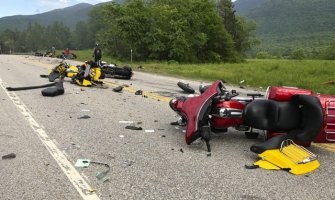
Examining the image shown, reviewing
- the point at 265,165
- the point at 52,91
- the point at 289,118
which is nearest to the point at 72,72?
the point at 52,91

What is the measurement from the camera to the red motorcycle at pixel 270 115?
5195mm

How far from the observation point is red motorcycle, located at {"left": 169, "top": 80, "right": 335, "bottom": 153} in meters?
5.20

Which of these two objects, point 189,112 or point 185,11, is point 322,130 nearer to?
point 189,112

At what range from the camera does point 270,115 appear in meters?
5.52

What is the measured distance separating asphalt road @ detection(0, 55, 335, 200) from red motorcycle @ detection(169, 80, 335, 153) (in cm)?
29

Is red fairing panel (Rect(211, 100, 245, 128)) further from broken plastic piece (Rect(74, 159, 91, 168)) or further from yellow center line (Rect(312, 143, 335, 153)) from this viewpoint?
broken plastic piece (Rect(74, 159, 91, 168))

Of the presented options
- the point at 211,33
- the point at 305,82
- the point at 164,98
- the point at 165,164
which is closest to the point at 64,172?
the point at 165,164

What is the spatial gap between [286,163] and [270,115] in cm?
90

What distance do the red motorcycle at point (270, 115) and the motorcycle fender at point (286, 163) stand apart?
0.12 metres

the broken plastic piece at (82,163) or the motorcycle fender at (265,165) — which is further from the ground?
the motorcycle fender at (265,165)

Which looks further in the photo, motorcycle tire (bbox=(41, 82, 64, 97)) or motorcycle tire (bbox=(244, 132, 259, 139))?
motorcycle tire (bbox=(41, 82, 64, 97))

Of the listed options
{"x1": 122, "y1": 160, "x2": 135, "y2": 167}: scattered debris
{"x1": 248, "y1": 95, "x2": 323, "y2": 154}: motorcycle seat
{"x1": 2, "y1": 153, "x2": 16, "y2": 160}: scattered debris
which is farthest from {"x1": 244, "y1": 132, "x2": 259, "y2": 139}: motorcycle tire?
{"x1": 2, "y1": 153, "x2": 16, "y2": 160}: scattered debris

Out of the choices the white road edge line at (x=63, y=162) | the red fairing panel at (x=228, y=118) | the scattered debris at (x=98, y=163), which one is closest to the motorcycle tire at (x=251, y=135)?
the red fairing panel at (x=228, y=118)

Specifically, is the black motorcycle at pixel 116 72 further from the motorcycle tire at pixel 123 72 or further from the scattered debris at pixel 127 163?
the scattered debris at pixel 127 163
